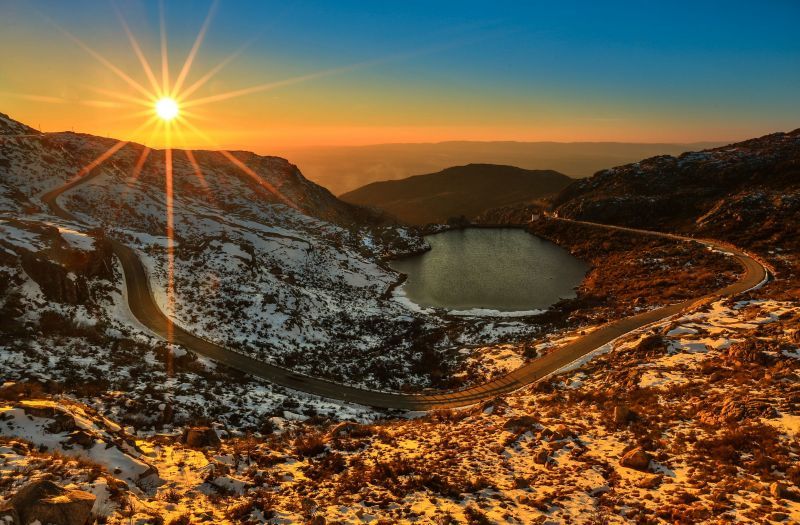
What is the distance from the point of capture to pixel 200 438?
1605cm

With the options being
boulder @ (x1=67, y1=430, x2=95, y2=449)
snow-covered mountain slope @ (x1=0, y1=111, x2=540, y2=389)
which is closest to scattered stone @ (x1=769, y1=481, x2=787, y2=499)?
boulder @ (x1=67, y1=430, x2=95, y2=449)

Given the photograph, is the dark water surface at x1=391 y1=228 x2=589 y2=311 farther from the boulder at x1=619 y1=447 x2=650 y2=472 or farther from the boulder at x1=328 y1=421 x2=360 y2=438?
the boulder at x1=619 y1=447 x2=650 y2=472

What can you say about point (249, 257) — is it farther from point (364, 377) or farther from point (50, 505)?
point (50, 505)

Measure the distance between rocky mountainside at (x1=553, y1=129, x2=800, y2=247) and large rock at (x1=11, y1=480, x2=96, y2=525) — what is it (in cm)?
8103

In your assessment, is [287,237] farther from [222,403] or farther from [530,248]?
[530,248]

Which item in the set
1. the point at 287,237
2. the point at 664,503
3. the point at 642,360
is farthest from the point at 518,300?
the point at 664,503

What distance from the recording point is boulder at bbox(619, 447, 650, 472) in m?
13.5

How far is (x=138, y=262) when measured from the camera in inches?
1545

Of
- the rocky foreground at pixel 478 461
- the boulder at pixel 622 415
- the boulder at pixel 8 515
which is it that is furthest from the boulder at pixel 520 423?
the boulder at pixel 8 515

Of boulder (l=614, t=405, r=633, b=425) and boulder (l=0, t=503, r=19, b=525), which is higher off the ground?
boulder (l=0, t=503, r=19, b=525)

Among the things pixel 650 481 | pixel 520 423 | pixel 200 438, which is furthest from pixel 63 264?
pixel 650 481

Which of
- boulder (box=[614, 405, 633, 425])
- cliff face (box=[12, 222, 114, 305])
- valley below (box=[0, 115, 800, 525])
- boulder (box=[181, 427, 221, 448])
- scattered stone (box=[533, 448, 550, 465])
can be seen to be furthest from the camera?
cliff face (box=[12, 222, 114, 305])

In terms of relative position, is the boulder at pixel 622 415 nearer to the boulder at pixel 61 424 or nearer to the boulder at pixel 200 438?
the boulder at pixel 200 438

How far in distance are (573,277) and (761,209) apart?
36707mm
